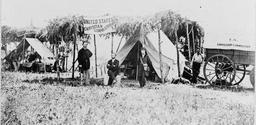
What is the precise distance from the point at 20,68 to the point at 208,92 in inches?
73.7

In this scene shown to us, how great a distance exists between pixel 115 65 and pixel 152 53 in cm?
37

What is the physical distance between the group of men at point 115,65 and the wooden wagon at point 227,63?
85 mm

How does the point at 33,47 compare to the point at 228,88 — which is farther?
the point at 33,47

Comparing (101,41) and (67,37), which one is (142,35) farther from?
(67,37)

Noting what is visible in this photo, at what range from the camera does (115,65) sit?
3.66 meters

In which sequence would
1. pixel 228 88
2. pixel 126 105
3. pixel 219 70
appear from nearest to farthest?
pixel 126 105 < pixel 228 88 < pixel 219 70

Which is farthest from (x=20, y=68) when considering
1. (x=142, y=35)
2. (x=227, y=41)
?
(x=227, y=41)

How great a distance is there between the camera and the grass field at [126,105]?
11.2 feet

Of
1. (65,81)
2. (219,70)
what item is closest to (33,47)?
(65,81)

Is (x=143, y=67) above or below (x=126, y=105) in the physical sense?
above

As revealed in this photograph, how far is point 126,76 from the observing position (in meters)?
3.68

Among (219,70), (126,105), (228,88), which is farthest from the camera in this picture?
(219,70)

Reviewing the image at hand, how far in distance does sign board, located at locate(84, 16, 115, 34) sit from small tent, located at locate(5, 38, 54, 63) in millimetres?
478

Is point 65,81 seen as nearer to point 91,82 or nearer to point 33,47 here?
point 91,82
